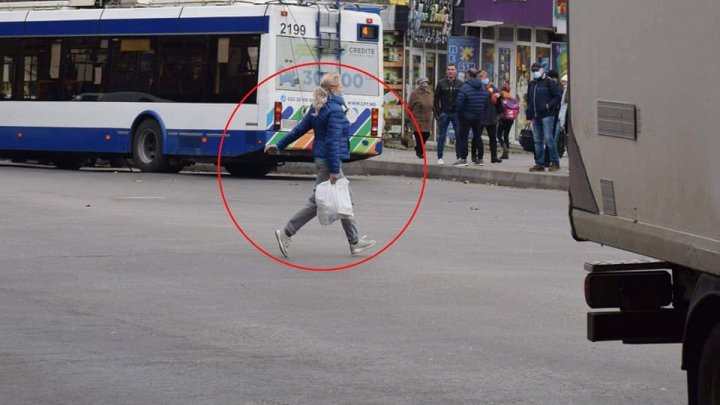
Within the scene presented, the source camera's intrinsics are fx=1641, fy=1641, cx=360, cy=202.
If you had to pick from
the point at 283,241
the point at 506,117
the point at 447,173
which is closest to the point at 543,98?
the point at 447,173

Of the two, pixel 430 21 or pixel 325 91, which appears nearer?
pixel 325 91

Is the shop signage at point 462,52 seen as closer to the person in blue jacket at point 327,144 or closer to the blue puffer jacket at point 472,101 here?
the blue puffer jacket at point 472,101

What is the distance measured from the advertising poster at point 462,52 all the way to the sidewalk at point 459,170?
6212 mm

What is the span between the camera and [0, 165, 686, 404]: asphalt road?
8.48 metres

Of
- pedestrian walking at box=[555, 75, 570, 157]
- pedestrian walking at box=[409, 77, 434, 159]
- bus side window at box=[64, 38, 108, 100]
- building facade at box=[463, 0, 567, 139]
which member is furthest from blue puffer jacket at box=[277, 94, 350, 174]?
building facade at box=[463, 0, 567, 139]

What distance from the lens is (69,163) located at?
1330 inches

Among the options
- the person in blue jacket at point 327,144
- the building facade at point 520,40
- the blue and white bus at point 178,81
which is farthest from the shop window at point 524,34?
the person in blue jacket at point 327,144

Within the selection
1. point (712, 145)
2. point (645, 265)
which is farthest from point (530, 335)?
point (712, 145)

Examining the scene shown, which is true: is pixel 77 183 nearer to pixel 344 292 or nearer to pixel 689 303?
pixel 344 292

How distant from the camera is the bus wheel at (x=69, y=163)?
110 ft

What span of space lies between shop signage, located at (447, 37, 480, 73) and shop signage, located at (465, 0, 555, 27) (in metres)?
0.67

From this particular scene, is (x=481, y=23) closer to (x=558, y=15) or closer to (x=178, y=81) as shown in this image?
(x=558, y=15)

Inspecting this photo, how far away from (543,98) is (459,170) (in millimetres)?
2781

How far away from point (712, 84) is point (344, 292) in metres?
7.23
